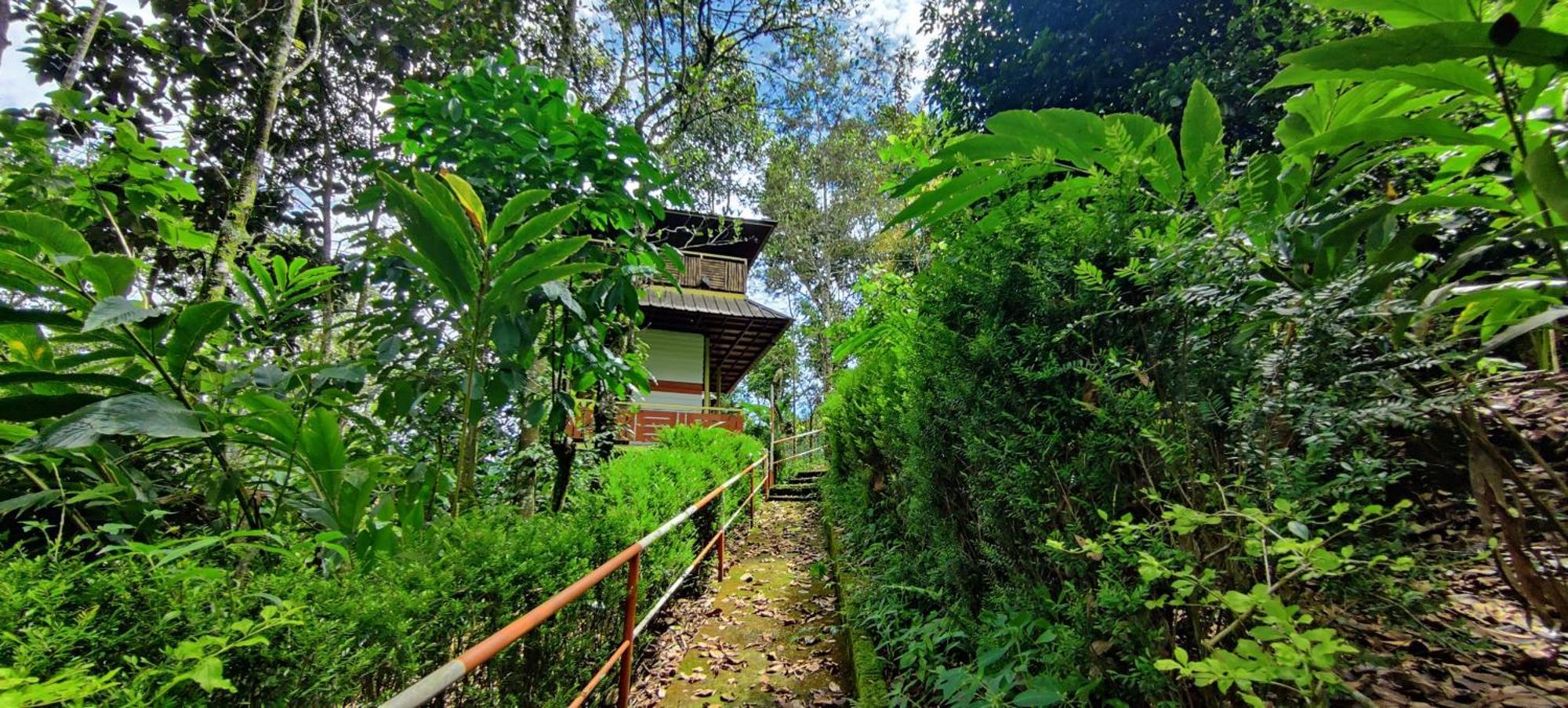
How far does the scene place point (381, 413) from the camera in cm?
184

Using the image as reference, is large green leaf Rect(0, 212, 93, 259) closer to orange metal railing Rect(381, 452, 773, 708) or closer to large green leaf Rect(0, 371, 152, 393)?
large green leaf Rect(0, 371, 152, 393)

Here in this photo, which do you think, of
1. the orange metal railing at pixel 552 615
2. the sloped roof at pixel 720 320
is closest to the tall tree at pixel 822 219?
the sloped roof at pixel 720 320

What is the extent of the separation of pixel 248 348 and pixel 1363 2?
302cm

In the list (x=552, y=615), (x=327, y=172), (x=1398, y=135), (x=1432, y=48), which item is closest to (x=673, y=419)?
(x=327, y=172)

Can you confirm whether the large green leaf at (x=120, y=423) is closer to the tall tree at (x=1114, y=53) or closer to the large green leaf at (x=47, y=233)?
the large green leaf at (x=47, y=233)

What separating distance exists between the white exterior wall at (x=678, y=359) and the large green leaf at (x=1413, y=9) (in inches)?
504

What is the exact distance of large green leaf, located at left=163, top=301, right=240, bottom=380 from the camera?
1236 millimetres

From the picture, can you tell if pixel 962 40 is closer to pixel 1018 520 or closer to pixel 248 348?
pixel 1018 520

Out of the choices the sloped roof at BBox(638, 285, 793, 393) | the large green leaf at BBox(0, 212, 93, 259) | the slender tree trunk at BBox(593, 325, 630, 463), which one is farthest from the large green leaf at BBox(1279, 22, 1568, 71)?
the sloped roof at BBox(638, 285, 793, 393)

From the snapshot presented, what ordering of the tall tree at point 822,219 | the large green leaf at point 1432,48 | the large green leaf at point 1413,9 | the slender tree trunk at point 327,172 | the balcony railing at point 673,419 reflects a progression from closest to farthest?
the large green leaf at point 1432,48, the large green leaf at point 1413,9, the slender tree trunk at point 327,172, the balcony railing at point 673,419, the tall tree at point 822,219

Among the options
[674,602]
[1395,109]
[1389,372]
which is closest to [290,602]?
[1389,372]

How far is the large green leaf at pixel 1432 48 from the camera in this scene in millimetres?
605

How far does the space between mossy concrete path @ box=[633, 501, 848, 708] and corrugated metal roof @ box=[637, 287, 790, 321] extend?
6.84m

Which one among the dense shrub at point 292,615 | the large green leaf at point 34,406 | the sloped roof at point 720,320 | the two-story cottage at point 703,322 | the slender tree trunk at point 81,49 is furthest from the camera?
the two-story cottage at point 703,322
